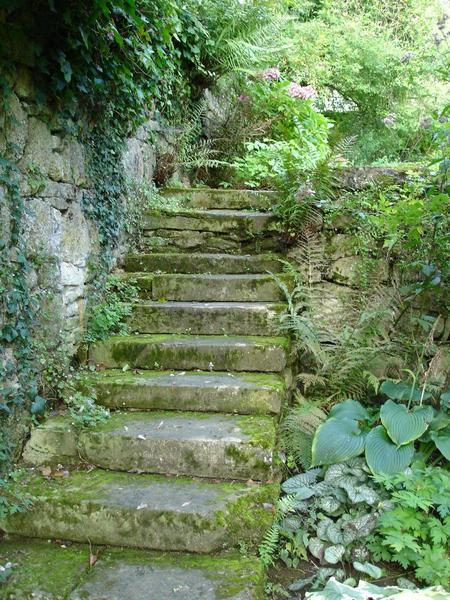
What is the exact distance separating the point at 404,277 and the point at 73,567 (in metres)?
2.77

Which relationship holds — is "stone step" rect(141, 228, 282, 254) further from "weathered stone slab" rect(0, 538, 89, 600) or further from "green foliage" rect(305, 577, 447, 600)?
"green foliage" rect(305, 577, 447, 600)

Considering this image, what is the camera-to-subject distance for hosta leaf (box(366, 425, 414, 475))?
2.46 meters

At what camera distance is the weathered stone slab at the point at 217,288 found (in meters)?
3.67

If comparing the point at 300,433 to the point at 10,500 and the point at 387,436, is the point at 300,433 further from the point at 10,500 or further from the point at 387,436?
the point at 10,500

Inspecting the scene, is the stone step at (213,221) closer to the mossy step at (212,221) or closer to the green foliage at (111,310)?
the mossy step at (212,221)

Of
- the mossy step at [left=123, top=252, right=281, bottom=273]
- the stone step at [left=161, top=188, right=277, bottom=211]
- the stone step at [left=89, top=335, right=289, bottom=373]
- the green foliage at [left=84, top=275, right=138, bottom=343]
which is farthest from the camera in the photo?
the stone step at [left=161, top=188, right=277, bottom=211]

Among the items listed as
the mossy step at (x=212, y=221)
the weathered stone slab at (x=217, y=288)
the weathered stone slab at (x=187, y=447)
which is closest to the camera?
the weathered stone slab at (x=187, y=447)

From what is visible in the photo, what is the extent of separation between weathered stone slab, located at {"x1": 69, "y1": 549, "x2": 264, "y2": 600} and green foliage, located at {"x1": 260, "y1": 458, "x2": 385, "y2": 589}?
0.18m

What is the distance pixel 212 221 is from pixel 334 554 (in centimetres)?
280

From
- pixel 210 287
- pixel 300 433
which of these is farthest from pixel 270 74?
pixel 300 433

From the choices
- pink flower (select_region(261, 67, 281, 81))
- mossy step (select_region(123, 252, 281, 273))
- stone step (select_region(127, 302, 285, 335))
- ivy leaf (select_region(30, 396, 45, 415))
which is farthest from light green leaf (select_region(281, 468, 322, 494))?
pink flower (select_region(261, 67, 281, 81))

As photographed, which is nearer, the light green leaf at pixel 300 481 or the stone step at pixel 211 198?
the light green leaf at pixel 300 481

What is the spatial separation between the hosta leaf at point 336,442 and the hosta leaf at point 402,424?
0.51 feet

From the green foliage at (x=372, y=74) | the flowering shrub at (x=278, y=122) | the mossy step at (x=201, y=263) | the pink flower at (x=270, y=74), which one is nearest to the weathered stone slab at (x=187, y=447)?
the mossy step at (x=201, y=263)
